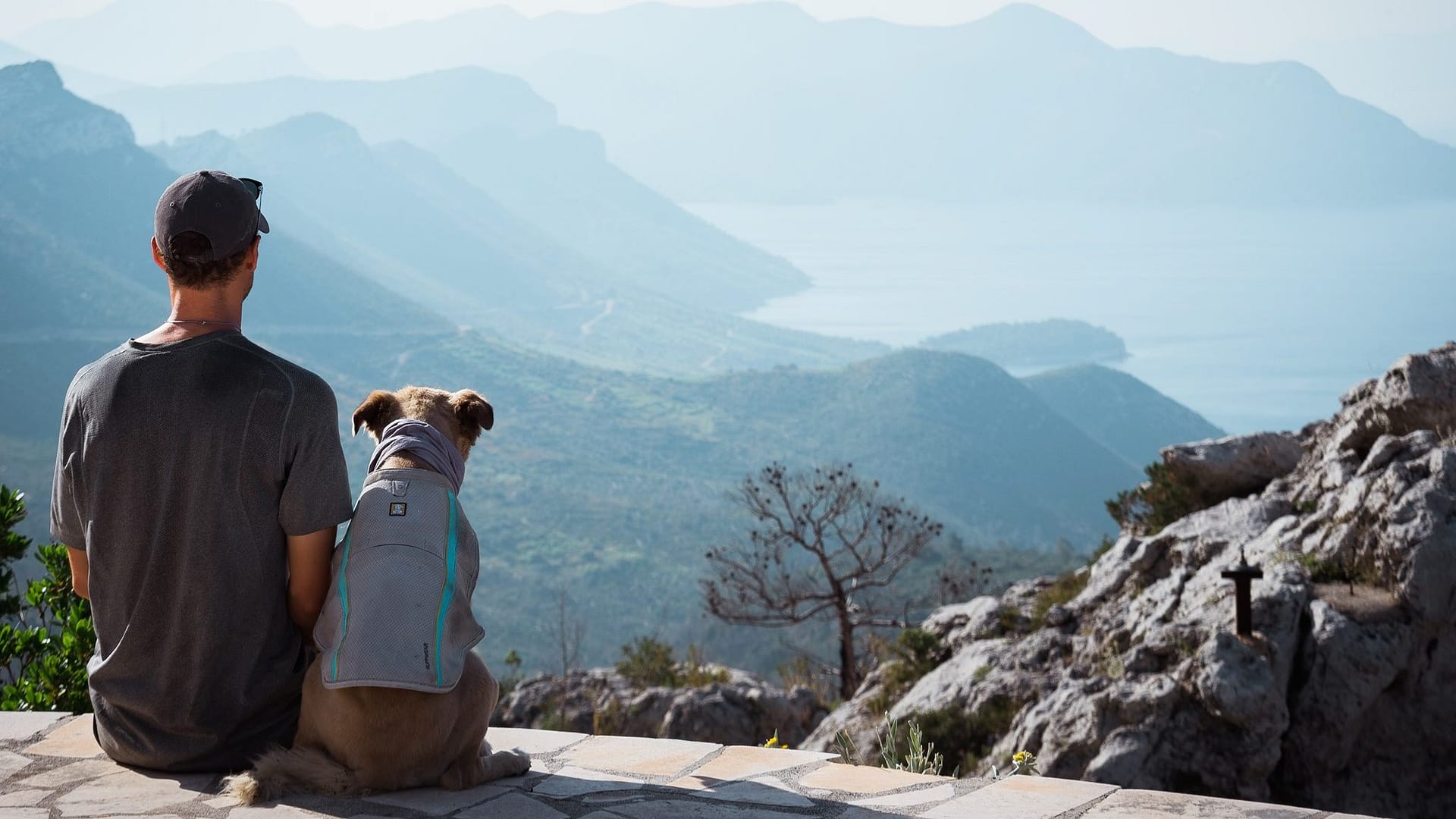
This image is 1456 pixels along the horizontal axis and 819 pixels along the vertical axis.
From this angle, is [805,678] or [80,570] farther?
[805,678]

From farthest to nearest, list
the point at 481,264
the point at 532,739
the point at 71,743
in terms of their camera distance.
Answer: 1. the point at 481,264
2. the point at 532,739
3. the point at 71,743

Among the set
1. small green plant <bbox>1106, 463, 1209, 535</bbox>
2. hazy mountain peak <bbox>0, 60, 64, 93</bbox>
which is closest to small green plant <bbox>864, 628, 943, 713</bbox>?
small green plant <bbox>1106, 463, 1209, 535</bbox>

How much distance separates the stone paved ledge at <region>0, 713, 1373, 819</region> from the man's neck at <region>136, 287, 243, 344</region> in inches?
45.9

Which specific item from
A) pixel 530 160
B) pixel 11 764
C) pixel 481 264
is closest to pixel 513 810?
pixel 11 764

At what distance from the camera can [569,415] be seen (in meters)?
81.4

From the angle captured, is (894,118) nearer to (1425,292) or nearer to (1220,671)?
(1425,292)

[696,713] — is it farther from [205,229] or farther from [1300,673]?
[205,229]

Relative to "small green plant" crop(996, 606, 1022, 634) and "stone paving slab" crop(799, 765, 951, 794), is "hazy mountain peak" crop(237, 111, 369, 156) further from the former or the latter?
"stone paving slab" crop(799, 765, 951, 794)

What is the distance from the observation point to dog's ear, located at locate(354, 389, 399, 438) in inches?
125

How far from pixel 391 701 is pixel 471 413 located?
797mm

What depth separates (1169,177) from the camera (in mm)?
129500

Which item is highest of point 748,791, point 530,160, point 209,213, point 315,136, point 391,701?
point 530,160

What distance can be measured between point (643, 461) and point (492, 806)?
73761mm

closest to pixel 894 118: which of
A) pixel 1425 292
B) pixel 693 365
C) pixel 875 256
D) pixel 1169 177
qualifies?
pixel 875 256
